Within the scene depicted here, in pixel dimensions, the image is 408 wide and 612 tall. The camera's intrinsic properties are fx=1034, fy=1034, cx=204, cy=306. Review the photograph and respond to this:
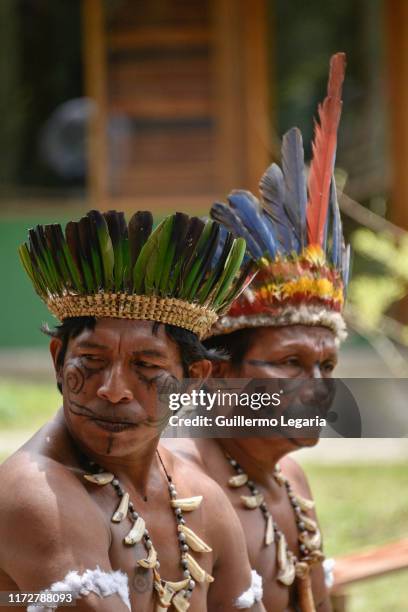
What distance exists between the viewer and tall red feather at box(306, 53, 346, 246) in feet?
8.84

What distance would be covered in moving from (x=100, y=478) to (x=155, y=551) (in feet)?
0.61

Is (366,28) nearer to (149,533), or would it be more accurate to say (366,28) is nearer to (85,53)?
(85,53)

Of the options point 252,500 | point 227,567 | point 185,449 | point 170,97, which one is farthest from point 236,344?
point 170,97

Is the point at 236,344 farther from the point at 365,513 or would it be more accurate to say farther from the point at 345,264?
the point at 365,513

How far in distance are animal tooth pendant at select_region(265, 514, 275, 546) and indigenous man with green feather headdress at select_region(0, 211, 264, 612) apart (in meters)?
0.47

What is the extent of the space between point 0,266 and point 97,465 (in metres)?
5.79

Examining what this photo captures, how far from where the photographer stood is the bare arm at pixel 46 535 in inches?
72.1

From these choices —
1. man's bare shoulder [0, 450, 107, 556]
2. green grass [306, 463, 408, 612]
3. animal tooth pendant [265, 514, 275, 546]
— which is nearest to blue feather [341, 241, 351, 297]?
animal tooth pendant [265, 514, 275, 546]

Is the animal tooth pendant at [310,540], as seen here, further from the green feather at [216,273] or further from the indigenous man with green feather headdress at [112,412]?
the green feather at [216,273]

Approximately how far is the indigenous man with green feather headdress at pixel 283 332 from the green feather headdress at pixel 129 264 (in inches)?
21.4

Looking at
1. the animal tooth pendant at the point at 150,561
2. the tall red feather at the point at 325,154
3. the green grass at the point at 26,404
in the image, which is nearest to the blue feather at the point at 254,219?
the tall red feather at the point at 325,154

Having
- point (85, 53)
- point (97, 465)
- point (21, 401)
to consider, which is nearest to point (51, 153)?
point (85, 53)

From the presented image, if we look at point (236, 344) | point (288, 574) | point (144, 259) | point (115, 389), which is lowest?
point (288, 574)

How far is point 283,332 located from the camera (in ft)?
8.57
